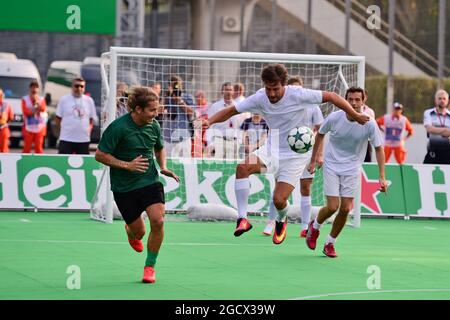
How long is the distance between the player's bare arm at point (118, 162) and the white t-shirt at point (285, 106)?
2.66m

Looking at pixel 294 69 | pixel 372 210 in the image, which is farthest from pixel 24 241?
pixel 294 69

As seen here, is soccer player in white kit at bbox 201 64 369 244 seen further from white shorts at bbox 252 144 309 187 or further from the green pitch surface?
the green pitch surface

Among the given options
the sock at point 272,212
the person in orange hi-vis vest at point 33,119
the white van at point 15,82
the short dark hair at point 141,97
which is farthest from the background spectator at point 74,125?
the white van at point 15,82

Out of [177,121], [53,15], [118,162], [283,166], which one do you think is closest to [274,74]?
[283,166]

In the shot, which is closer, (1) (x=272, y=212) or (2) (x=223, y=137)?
(1) (x=272, y=212)

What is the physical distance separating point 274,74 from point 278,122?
0.82 m

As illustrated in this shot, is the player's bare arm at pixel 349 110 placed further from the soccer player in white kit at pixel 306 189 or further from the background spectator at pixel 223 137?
the background spectator at pixel 223 137

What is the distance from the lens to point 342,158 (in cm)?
1518

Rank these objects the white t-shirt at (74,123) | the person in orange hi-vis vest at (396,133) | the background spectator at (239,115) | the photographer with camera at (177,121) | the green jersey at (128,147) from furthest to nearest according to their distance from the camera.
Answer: the person in orange hi-vis vest at (396,133) → the white t-shirt at (74,123) → the background spectator at (239,115) → the photographer with camera at (177,121) → the green jersey at (128,147)

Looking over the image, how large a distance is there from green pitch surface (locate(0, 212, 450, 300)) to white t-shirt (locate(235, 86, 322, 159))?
5.03 feet

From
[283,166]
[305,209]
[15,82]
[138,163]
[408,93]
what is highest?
[15,82]

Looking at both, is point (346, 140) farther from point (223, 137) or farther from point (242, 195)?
point (223, 137)

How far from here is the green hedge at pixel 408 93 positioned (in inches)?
1292
